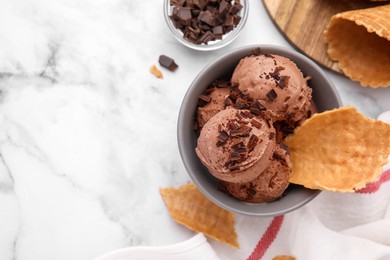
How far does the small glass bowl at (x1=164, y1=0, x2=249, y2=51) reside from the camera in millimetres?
1759

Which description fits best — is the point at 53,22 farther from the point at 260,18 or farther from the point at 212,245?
the point at 212,245

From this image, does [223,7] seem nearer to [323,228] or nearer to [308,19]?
[308,19]

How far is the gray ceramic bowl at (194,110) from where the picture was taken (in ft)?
5.09

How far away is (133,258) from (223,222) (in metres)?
0.29

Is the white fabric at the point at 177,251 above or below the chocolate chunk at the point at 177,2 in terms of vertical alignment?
below

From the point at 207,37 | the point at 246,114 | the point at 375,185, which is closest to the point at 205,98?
the point at 246,114

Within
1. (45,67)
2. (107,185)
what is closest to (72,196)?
(107,185)

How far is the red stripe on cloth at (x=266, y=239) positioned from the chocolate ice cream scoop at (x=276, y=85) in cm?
38

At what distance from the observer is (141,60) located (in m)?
1.80

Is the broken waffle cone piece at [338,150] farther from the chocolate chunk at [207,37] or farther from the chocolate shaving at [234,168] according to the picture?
A: the chocolate chunk at [207,37]

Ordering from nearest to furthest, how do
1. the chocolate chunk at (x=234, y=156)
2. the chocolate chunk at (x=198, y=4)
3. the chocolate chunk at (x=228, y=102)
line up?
1. the chocolate chunk at (x=234, y=156)
2. the chocolate chunk at (x=228, y=102)
3. the chocolate chunk at (x=198, y=4)

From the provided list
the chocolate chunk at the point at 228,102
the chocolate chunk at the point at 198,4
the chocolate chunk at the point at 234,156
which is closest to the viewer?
the chocolate chunk at the point at 234,156

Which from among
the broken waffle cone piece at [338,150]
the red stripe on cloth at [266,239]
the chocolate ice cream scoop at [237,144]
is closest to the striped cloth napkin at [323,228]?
the red stripe on cloth at [266,239]

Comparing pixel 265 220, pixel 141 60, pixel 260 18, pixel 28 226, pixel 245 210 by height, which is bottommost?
pixel 28 226
